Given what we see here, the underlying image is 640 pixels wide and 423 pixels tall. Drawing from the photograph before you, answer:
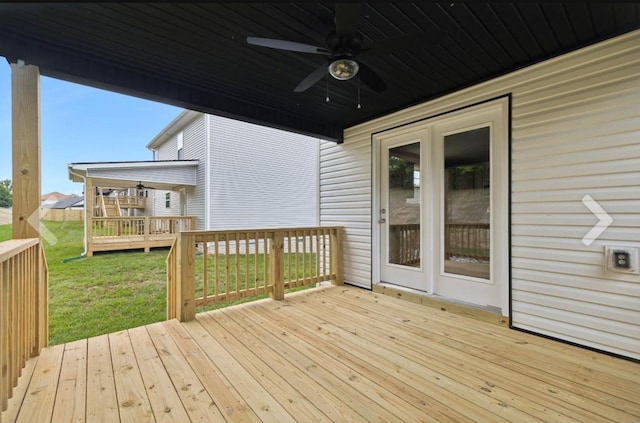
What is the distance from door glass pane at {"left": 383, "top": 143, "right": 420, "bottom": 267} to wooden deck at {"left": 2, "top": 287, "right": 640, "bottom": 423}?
1.08m

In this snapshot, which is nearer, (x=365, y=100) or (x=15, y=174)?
(x=15, y=174)

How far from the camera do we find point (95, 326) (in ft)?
11.6

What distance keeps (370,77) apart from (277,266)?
2523 millimetres

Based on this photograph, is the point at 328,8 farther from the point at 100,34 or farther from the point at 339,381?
the point at 339,381

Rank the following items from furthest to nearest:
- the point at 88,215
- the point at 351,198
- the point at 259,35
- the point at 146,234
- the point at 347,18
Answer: the point at 146,234, the point at 88,215, the point at 351,198, the point at 259,35, the point at 347,18

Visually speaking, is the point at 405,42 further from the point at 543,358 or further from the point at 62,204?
the point at 62,204

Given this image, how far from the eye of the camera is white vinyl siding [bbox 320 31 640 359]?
2330mm

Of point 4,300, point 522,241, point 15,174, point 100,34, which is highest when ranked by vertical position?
point 100,34

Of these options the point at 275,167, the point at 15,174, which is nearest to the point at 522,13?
the point at 15,174

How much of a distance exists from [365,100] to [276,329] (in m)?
2.79

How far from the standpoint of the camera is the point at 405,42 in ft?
6.85

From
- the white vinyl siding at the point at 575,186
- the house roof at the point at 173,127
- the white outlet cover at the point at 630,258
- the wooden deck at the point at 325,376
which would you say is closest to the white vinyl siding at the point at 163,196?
the house roof at the point at 173,127

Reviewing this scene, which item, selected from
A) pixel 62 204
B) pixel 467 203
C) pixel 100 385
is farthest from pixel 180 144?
pixel 467 203

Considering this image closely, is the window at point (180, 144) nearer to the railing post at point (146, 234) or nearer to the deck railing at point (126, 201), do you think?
the railing post at point (146, 234)
